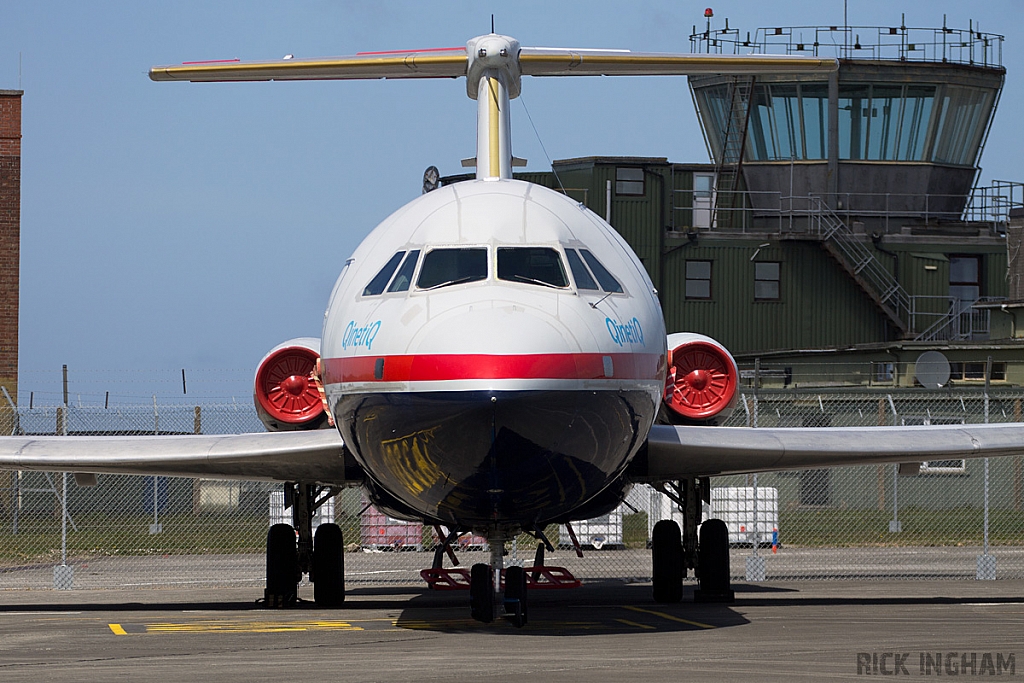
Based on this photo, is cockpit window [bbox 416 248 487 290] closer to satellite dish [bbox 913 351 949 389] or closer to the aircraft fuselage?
the aircraft fuselage

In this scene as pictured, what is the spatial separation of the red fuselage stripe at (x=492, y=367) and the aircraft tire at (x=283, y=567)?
4.42 meters

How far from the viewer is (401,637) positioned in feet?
Answer: 35.5

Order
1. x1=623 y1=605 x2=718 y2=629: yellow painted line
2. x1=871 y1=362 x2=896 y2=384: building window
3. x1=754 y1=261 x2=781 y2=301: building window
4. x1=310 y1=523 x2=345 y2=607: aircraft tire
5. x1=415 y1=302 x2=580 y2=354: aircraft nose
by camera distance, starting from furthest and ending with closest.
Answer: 1. x1=754 y1=261 x2=781 y2=301: building window
2. x1=871 y1=362 x2=896 y2=384: building window
3. x1=310 y1=523 x2=345 y2=607: aircraft tire
4. x1=623 y1=605 x2=718 y2=629: yellow painted line
5. x1=415 y1=302 x2=580 y2=354: aircraft nose

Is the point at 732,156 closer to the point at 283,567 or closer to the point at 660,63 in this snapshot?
the point at 660,63

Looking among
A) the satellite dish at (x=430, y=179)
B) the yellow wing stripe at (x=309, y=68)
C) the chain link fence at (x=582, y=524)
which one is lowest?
the chain link fence at (x=582, y=524)

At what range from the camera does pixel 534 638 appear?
10.4m

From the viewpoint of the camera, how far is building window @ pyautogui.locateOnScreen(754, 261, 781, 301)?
134 ft

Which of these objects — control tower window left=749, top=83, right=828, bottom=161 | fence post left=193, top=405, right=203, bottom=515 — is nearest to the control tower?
control tower window left=749, top=83, right=828, bottom=161

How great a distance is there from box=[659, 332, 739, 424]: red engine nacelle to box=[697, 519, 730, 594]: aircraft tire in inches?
42.7

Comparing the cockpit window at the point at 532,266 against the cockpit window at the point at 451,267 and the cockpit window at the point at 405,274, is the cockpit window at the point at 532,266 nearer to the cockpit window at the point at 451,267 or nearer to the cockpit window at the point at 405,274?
the cockpit window at the point at 451,267

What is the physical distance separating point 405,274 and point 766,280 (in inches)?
1252

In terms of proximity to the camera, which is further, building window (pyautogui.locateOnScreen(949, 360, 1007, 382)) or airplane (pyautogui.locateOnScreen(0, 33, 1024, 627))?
building window (pyautogui.locateOnScreen(949, 360, 1007, 382))

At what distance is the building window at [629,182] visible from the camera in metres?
39.3

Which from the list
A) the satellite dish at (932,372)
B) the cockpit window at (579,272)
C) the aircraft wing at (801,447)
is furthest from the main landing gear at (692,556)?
the satellite dish at (932,372)
